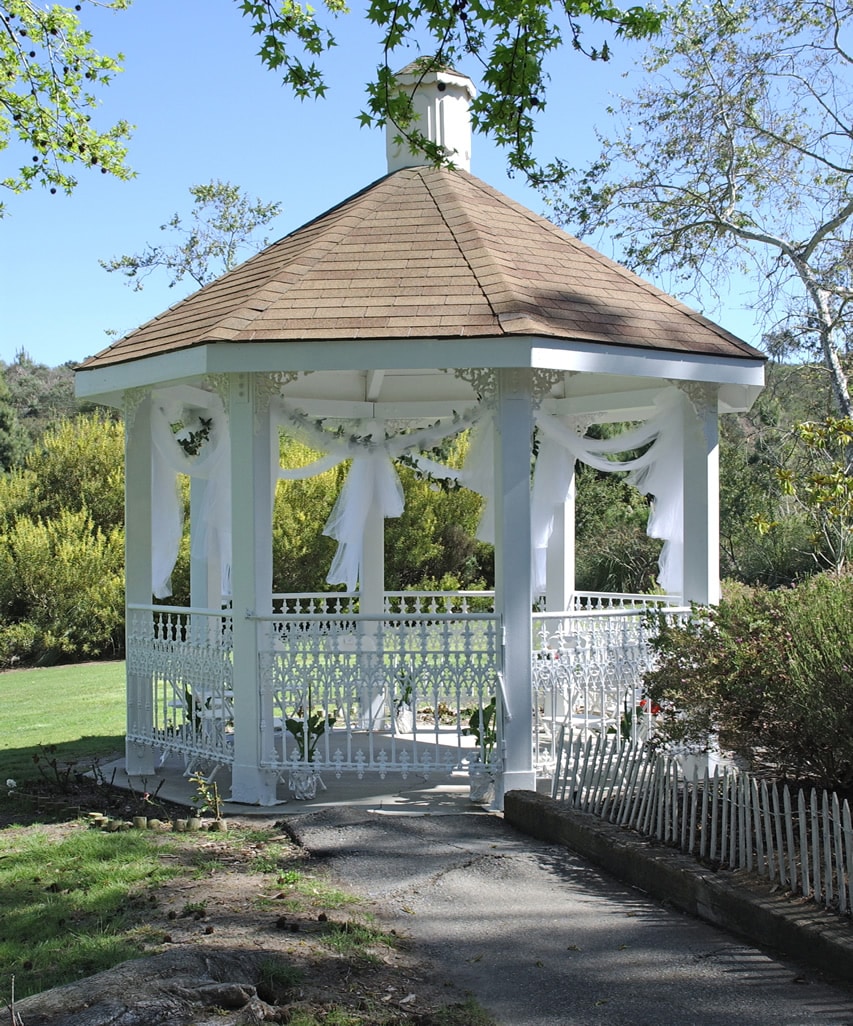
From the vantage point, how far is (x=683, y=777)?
20.9 feet

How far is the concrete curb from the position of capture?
4.78 m

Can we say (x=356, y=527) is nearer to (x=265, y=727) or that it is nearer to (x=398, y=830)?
(x=265, y=727)

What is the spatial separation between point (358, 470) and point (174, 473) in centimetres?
188

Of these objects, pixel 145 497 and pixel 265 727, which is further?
pixel 145 497

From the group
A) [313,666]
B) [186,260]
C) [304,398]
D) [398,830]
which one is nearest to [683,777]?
[398,830]

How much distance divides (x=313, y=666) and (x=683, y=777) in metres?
3.16

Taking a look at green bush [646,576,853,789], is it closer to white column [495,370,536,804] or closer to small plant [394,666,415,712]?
white column [495,370,536,804]

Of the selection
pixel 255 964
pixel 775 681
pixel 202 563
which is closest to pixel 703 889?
pixel 775 681

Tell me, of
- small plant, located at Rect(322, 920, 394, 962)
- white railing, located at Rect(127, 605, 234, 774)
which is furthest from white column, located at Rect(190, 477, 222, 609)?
small plant, located at Rect(322, 920, 394, 962)

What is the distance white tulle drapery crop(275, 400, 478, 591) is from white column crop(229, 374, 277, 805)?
2.69 ft

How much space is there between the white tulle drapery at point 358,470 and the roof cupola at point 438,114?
2.80 metres

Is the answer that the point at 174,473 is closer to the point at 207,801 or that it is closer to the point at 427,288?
the point at 427,288

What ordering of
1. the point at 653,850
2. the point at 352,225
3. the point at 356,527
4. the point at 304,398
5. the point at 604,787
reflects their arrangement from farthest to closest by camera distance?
the point at 304,398 < the point at 356,527 < the point at 352,225 < the point at 604,787 < the point at 653,850

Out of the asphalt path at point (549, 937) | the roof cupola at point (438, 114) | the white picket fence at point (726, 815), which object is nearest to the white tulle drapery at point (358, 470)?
the roof cupola at point (438, 114)
